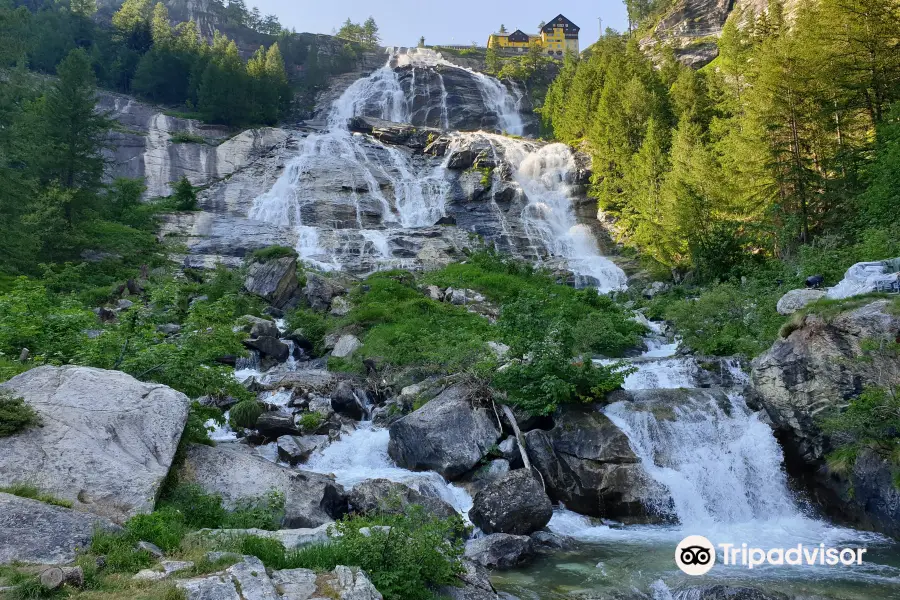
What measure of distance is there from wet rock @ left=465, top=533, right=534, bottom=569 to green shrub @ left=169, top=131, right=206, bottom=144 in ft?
164

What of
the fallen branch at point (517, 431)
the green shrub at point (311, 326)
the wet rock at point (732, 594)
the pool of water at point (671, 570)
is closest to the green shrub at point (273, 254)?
the green shrub at point (311, 326)

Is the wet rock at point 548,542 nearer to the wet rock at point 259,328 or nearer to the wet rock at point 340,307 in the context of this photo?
the wet rock at point 259,328

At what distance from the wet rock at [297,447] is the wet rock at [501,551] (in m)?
5.03

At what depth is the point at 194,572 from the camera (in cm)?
561

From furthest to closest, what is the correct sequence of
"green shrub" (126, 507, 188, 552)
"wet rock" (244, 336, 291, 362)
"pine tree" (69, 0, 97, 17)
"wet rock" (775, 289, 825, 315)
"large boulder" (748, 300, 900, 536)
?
1. "pine tree" (69, 0, 97, 17)
2. "wet rock" (244, 336, 291, 362)
3. "wet rock" (775, 289, 825, 315)
4. "large boulder" (748, 300, 900, 536)
5. "green shrub" (126, 507, 188, 552)

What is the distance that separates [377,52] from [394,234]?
59174 mm

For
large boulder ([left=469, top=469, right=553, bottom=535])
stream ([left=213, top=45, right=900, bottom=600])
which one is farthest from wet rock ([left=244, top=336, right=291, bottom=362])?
large boulder ([left=469, top=469, right=553, bottom=535])

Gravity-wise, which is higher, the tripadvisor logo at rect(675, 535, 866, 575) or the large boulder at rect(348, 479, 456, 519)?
the large boulder at rect(348, 479, 456, 519)

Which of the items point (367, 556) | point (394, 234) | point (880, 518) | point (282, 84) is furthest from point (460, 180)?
point (367, 556)

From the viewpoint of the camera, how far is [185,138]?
165 feet

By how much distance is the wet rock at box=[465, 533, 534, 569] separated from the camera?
969 cm

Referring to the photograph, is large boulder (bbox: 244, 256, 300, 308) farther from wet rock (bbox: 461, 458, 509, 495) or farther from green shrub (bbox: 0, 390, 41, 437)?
green shrub (bbox: 0, 390, 41, 437)

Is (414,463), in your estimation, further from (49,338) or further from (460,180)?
(460,180)

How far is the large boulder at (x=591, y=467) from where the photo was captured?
40.9ft
